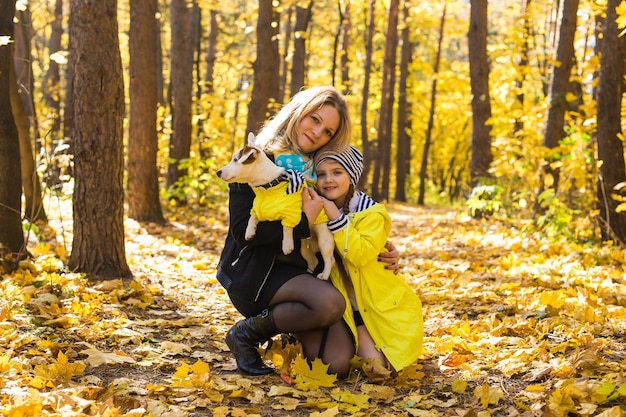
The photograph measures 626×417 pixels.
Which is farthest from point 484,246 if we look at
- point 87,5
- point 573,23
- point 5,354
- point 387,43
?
point 387,43

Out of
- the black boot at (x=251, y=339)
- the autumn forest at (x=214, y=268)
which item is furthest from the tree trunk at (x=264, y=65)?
the black boot at (x=251, y=339)

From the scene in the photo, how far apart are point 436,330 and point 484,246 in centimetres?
463

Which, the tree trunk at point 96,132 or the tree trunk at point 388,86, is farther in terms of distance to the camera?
the tree trunk at point 388,86

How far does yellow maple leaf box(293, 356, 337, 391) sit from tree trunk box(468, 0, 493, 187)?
898 centimetres

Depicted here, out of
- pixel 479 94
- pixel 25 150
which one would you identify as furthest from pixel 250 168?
pixel 479 94

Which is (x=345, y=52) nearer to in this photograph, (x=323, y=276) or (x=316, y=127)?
(x=316, y=127)

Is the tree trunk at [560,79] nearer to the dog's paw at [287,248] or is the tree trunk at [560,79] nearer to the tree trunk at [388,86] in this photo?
the dog's paw at [287,248]

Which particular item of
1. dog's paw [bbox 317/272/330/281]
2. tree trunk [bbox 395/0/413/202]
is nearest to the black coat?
dog's paw [bbox 317/272/330/281]

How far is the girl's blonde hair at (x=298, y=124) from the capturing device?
385 centimetres

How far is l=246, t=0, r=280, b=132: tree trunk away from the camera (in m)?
11.0

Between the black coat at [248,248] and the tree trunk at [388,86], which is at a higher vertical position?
the tree trunk at [388,86]

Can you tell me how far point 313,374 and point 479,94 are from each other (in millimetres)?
9769

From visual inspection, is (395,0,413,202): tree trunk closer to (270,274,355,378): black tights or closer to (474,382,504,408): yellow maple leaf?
(270,274,355,378): black tights

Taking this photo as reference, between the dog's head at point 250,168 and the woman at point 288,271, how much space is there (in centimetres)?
26
